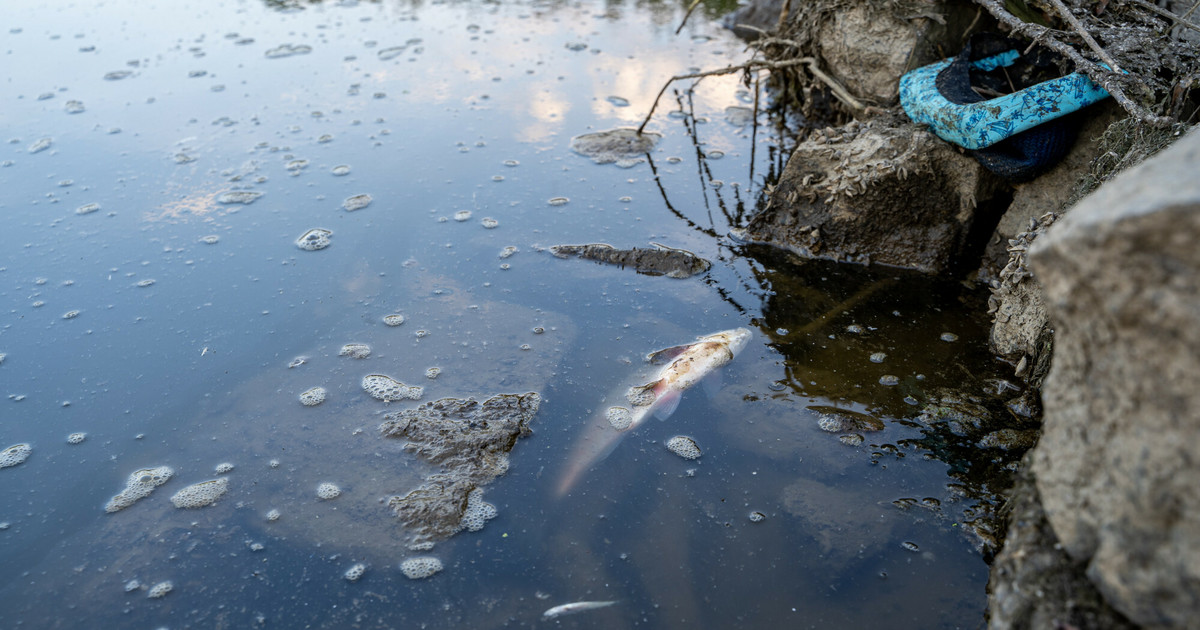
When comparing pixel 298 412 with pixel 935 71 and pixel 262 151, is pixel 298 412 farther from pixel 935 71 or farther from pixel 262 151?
pixel 935 71

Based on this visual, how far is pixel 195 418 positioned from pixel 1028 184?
13.9ft

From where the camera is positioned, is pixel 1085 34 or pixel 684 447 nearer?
pixel 684 447

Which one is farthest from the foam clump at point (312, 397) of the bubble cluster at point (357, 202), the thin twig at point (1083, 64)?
the thin twig at point (1083, 64)

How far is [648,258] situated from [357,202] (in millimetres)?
1990

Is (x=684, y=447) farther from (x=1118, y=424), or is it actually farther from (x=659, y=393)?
(x=1118, y=424)

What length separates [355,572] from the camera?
2.73 metres

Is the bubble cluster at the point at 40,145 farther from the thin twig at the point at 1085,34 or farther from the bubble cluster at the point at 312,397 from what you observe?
the thin twig at the point at 1085,34

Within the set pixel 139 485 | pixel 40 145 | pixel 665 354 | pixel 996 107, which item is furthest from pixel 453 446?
pixel 40 145

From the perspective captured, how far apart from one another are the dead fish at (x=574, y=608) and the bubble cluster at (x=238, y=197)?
12.2 feet

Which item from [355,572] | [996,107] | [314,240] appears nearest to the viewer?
[355,572]

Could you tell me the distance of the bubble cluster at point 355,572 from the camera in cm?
271

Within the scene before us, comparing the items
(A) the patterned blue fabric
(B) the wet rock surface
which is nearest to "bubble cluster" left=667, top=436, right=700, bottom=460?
(B) the wet rock surface

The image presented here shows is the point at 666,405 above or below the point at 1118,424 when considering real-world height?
below

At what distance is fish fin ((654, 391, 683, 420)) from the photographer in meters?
3.37
